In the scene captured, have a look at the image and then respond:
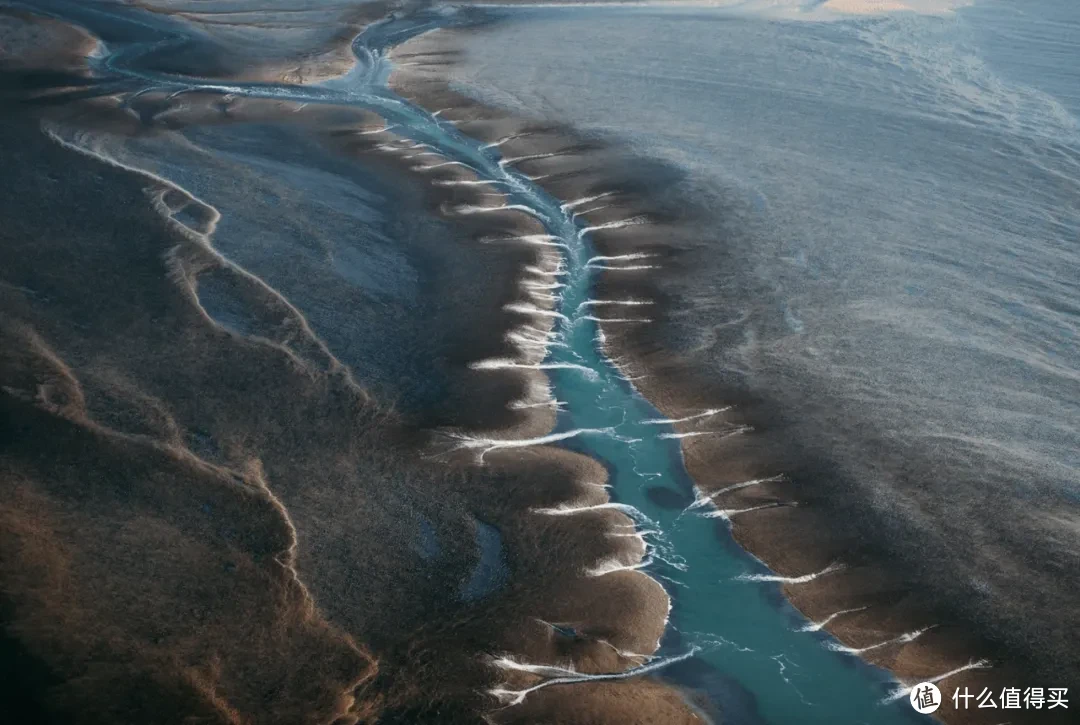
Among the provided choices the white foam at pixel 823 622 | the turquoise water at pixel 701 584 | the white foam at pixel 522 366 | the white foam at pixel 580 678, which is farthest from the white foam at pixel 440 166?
the white foam at pixel 580 678

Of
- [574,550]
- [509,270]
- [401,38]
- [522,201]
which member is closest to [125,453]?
[574,550]

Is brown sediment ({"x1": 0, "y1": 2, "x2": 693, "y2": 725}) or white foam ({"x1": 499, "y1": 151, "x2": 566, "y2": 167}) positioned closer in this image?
brown sediment ({"x1": 0, "y1": 2, "x2": 693, "y2": 725})

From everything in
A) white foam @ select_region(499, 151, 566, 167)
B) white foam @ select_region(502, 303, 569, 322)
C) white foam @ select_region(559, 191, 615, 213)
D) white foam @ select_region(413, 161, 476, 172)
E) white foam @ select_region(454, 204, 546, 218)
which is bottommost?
→ white foam @ select_region(502, 303, 569, 322)

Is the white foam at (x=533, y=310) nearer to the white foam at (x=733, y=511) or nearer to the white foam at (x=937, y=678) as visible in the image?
the white foam at (x=733, y=511)

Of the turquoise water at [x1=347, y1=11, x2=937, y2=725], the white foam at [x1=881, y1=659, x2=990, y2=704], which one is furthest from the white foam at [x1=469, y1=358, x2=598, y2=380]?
the white foam at [x1=881, y1=659, x2=990, y2=704]

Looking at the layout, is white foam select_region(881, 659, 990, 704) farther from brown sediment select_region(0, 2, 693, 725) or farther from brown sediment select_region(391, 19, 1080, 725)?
brown sediment select_region(0, 2, 693, 725)

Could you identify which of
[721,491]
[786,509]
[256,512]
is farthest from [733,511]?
[256,512]
